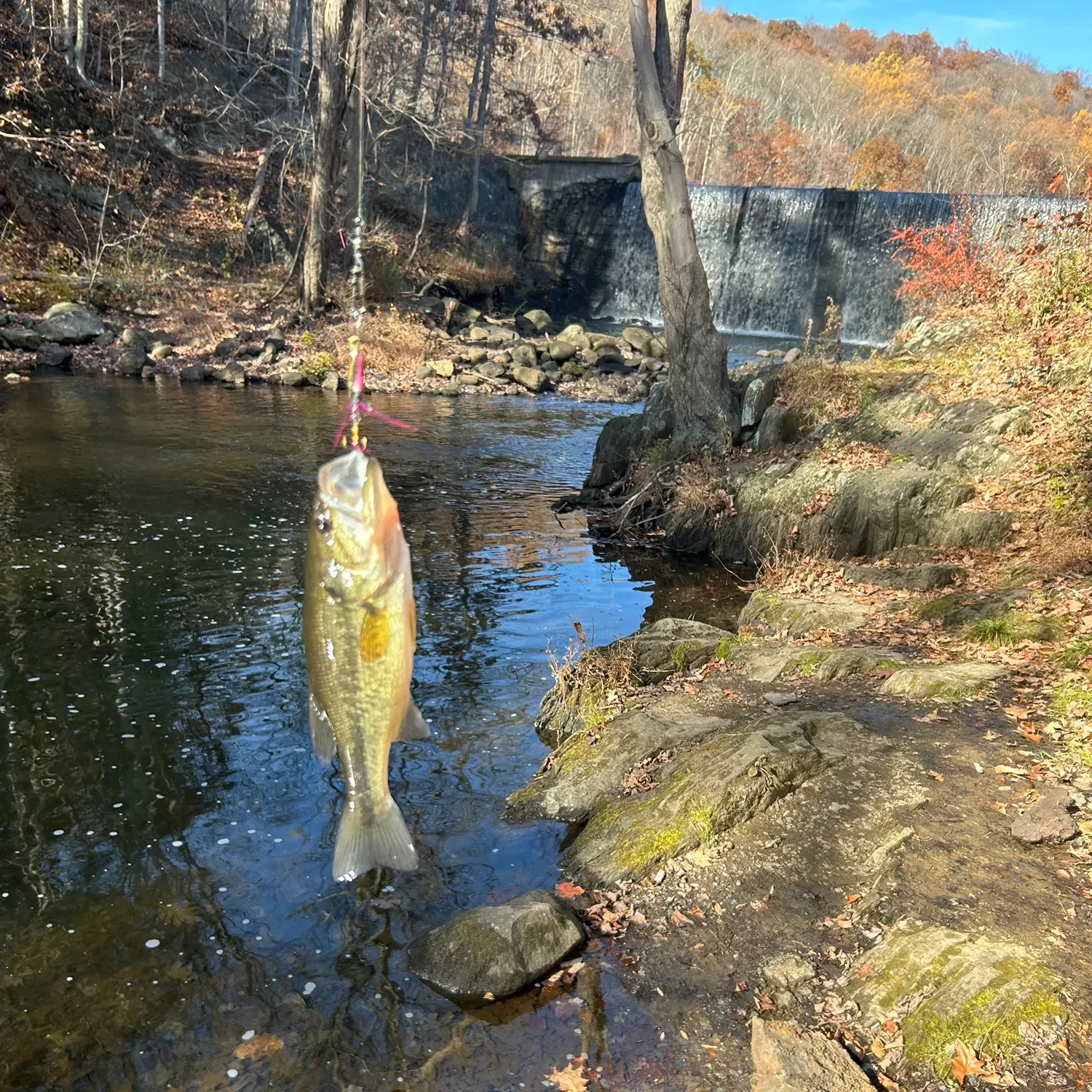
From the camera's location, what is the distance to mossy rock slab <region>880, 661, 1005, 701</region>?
7066 millimetres

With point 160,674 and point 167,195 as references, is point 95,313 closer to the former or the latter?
point 167,195

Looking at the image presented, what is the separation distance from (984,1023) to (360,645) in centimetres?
331

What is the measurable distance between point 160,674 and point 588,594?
5094mm

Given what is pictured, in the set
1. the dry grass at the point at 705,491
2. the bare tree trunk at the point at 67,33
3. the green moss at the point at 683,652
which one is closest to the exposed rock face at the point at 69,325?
the bare tree trunk at the point at 67,33

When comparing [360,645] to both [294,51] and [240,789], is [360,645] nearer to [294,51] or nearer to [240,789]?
[240,789]

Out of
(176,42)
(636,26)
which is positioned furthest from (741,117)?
(636,26)

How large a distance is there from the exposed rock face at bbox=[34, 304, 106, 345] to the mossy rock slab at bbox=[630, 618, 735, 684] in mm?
21467

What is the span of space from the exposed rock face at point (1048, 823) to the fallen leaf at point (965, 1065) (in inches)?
58.6

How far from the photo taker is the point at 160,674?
346 inches

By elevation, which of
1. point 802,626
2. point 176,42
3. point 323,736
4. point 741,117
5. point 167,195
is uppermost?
point 741,117

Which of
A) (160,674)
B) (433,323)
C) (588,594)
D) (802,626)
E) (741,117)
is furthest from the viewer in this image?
(741,117)

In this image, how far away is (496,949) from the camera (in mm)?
4953

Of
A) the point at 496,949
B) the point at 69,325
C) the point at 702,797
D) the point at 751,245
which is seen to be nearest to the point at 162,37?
the point at 69,325

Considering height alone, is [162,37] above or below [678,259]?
above
